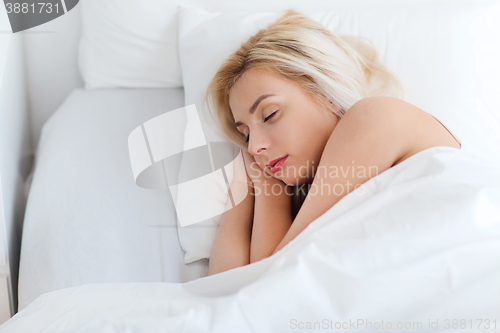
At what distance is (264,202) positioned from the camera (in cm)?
95

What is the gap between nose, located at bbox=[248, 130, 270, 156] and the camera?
2.92 feet

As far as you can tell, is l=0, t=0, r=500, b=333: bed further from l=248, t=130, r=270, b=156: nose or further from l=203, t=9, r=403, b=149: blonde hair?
l=248, t=130, r=270, b=156: nose

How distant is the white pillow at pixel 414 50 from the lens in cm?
110

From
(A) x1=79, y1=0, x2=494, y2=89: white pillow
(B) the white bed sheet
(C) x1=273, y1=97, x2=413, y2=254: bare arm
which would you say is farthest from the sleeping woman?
(A) x1=79, y1=0, x2=494, y2=89: white pillow

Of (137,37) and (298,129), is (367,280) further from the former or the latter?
(137,37)

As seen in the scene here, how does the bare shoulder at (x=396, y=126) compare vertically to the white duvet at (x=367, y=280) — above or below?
above

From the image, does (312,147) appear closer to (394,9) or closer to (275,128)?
(275,128)

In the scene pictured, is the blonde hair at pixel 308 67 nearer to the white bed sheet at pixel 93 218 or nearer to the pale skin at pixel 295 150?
the pale skin at pixel 295 150

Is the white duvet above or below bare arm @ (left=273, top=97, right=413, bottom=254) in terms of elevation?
below

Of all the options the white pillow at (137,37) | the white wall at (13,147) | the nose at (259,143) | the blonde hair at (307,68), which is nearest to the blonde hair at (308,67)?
the blonde hair at (307,68)

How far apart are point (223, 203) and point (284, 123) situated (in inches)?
10.3

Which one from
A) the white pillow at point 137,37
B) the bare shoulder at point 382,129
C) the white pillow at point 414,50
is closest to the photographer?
the bare shoulder at point 382,129

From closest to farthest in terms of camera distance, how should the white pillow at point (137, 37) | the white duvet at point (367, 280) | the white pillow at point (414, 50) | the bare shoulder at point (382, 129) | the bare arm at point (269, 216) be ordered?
the white duvet at point (367, 280), the bare shoulder at point (382, 129), the bare arm at point (269, 216), the white pillow at point (414, 50), the white pillow at point (137, 37)

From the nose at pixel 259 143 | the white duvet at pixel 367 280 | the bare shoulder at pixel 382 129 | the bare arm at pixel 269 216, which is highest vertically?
the bare shoulder at pixel 382 129
